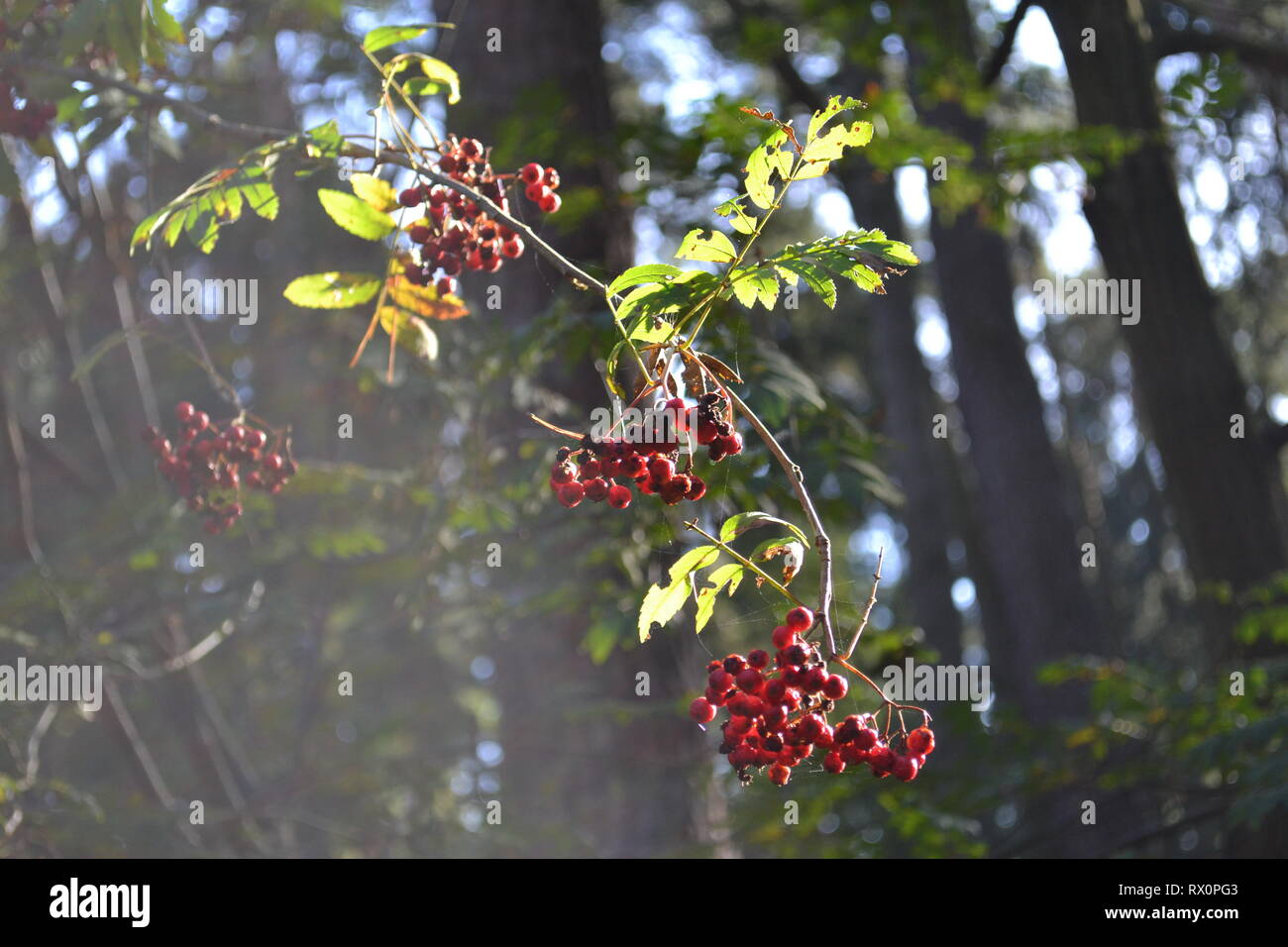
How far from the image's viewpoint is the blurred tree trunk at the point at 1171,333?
5.49m

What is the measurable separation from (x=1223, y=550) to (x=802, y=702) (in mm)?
4233

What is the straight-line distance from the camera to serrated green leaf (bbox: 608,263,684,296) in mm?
1927

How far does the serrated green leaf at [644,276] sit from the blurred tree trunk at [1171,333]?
4357 mm

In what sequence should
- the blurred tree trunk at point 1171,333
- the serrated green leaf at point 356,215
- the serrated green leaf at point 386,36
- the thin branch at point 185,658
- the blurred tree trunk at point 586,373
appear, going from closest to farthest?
the serrated green leaf at point 356,215, the serrated green leaf at point 386,36, the thin branch at point 185,658, the blurred tree trunk at point 586,373, the blurred tree trunk at point 1171,333

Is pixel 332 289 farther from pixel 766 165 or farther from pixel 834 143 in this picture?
pixel 834 143

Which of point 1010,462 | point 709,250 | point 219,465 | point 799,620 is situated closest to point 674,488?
point 799,620

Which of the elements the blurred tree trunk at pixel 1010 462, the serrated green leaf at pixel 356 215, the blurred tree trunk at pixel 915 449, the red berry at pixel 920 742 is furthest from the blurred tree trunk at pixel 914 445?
the red berry at pixel 920 742

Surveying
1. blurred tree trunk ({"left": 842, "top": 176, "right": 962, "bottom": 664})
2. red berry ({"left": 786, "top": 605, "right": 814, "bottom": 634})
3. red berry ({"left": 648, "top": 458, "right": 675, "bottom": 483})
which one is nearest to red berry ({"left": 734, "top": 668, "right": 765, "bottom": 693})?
red berry ({"left": 786, "top": 605, "right": 814, "bottom": 634})

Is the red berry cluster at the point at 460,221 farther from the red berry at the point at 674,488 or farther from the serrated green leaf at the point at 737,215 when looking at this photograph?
the red berry at the point at 674,488

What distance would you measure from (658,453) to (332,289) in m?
Result: 1.09

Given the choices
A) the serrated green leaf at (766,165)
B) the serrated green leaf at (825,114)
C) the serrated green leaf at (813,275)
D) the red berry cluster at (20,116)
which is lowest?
the serrated green leaf at (813,275)

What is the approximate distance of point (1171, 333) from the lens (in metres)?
5.77
